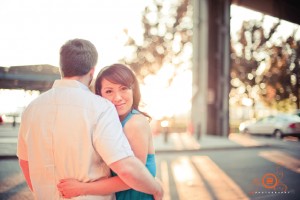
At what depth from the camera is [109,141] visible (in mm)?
1540

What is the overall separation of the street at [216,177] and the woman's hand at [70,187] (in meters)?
2.83

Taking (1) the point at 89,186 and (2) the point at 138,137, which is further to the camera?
(2) the point at 138,137

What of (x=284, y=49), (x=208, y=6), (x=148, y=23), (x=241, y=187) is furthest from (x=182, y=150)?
(x=284, y=49)

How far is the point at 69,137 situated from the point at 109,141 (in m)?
0.20

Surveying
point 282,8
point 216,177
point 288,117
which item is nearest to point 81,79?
point 216,177

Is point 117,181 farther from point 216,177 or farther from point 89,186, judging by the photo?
point 216,177

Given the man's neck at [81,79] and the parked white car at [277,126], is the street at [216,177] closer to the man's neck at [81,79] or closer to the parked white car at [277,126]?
the man's neck at [81,79]

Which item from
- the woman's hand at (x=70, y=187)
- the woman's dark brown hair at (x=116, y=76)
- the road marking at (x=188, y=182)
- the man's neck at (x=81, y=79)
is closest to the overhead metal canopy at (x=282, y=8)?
the road marking at (x=188, y=182)

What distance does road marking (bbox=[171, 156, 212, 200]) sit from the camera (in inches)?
229

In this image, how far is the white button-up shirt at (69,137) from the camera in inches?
61.6

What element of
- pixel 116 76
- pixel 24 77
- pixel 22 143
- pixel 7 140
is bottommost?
pixel 7 140

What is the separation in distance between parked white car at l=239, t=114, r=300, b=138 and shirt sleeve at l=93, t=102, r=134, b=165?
1994 centimetres

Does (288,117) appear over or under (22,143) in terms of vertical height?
under

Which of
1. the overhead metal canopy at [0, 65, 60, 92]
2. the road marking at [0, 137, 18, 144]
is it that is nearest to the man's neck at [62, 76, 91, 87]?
the overhead metal canopy at [0, 65, 60, 92]
